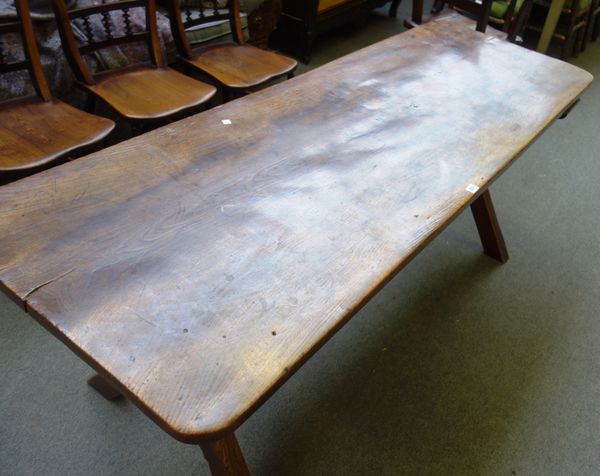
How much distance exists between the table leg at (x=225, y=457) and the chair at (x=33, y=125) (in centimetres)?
99

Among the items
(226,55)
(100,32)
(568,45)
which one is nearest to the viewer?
(100,32)

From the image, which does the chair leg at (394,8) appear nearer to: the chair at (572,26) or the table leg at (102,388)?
the chair at (572,26)

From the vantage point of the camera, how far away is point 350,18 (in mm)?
3158

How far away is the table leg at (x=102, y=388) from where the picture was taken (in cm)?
126

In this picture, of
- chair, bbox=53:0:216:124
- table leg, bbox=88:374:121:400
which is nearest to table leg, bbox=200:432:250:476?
table leg, bbox=88:374:121:400

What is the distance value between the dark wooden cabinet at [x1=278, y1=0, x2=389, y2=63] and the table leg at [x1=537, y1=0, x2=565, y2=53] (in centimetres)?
121

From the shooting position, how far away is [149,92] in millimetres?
1700

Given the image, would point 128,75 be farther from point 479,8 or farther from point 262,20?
point 479,8

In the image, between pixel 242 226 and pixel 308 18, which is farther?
pixel 308 18

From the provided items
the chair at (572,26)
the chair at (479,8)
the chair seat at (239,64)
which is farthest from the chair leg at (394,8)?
the chair seat at (239,64)

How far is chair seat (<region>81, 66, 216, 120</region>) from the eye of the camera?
1.60 metres

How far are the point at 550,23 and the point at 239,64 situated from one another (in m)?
2.30

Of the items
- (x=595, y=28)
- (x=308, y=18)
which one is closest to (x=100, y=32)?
(x=308, y=18)

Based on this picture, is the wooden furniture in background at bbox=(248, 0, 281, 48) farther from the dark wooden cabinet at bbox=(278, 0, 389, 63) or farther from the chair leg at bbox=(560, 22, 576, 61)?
the chair leg at bbox=(560, 22, 576, 61)
